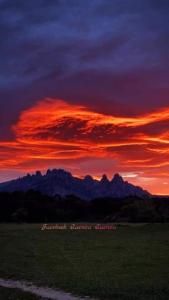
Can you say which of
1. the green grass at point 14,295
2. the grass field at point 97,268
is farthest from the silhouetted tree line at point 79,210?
the green grass at point 14,295

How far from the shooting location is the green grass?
24047 mm

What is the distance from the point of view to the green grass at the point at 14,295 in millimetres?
24047

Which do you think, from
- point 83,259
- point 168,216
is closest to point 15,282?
point 83,259

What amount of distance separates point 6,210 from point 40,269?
10714 cm

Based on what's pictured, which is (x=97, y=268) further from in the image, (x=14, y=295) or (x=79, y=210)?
(x=79, y=210)

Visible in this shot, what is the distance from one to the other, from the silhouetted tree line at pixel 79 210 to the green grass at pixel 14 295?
95427mm

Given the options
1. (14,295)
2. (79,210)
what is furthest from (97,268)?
(79,210)

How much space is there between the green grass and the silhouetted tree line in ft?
313

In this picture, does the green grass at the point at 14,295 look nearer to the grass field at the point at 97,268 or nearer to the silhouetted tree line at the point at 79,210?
the grass field at the point at 97,268

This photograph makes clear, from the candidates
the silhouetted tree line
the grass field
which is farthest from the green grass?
the silhouetted tree line

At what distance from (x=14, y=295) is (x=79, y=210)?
124221 mm

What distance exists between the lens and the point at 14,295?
25109 mm

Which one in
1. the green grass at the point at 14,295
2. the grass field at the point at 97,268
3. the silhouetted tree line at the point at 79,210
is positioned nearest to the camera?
the green grass at the point at 14,295

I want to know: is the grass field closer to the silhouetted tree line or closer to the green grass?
the green grass
